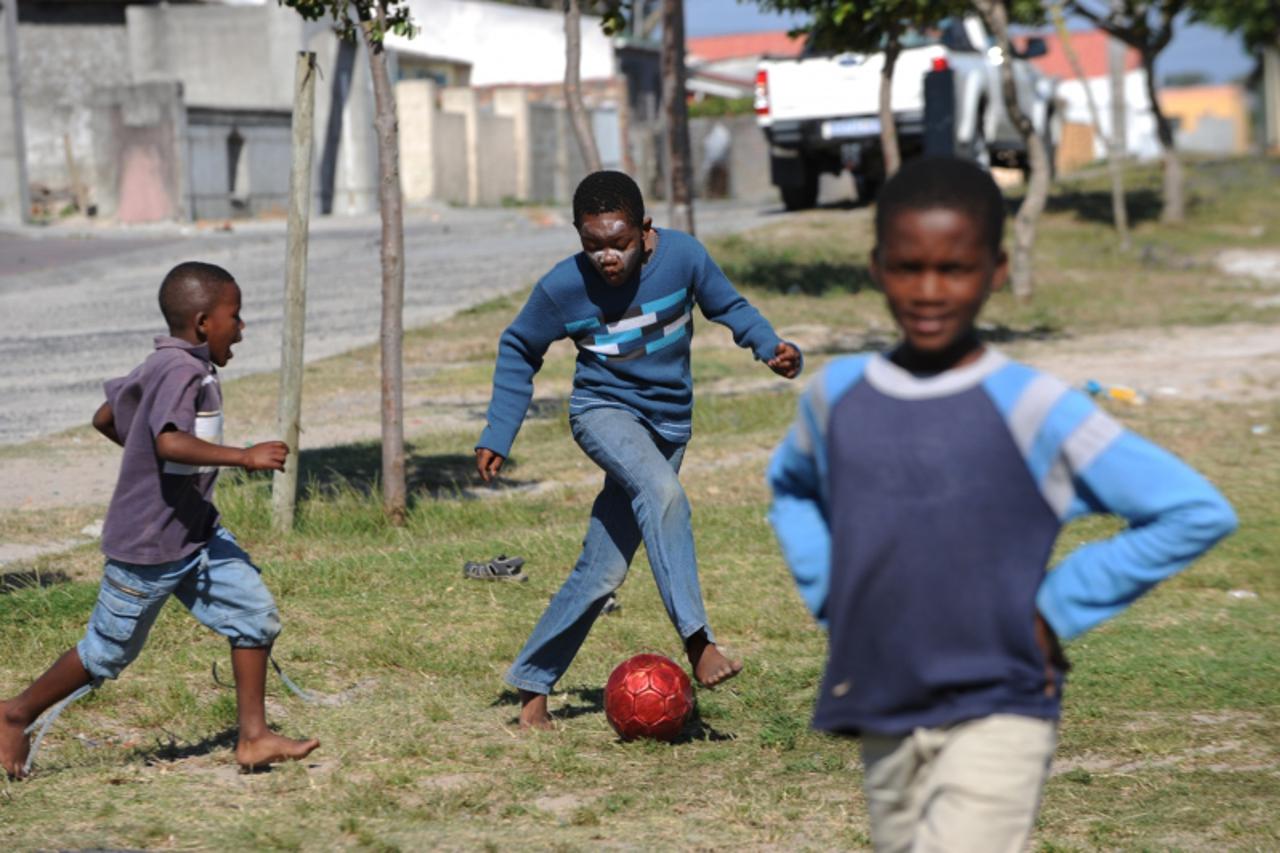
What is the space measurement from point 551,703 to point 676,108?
1051cm

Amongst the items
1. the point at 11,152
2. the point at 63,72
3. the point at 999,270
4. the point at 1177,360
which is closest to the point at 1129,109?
the point at 63,72

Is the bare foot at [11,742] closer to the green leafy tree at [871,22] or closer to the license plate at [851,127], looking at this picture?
the green leafy tree at [871,22]

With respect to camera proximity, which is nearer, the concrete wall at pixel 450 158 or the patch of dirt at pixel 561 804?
the patch of dirt at pixel 561 804

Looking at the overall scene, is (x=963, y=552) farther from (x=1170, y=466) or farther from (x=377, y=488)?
(x=377, y=488)

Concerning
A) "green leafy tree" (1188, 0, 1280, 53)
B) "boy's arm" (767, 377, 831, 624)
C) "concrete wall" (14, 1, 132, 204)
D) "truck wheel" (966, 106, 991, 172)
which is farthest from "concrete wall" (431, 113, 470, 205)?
"boy's arm" (767, 377, 831, 624)

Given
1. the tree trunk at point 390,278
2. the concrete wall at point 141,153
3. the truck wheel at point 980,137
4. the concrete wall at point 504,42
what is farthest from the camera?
the concrete wall at point 504,42

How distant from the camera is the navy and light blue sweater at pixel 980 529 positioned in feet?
9.39

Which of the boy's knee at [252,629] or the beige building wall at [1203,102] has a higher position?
the beige building wall at [1203,102]

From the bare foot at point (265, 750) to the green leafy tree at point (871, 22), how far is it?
13.4 meters

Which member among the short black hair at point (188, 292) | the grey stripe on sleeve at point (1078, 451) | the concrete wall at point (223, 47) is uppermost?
the concrete wall at point (223, 47)

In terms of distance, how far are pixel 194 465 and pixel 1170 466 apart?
9.41 feet

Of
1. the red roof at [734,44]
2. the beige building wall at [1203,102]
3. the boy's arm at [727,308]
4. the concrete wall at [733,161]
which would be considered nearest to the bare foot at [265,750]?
the boy's arm at [727,308]

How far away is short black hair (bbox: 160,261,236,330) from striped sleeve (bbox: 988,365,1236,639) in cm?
272

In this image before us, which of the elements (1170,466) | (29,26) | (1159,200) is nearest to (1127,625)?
(1170,466)
